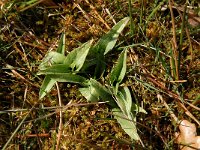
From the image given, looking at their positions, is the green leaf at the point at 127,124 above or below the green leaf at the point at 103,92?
below

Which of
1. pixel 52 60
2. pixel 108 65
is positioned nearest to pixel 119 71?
pixel 108 65

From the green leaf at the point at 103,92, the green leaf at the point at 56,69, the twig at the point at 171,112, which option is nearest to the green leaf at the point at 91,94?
the green leaf at the point at 103,92

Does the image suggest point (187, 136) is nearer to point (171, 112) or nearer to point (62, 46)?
point (171, 112)

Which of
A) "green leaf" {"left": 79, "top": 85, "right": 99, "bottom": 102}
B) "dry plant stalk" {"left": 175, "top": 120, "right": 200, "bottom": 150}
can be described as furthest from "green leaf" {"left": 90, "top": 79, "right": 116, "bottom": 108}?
"dry plant stalk" {"left": 175, "top": 120, "right": 200, "bottom": 150}

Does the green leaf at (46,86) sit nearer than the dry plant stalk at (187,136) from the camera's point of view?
No

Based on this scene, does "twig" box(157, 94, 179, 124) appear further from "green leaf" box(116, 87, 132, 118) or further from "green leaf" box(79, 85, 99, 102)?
"green leaf" box(79, 85, 99, 102)

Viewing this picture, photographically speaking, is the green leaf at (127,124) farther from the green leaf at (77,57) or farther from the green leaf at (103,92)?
the green leaf at (77,57)
